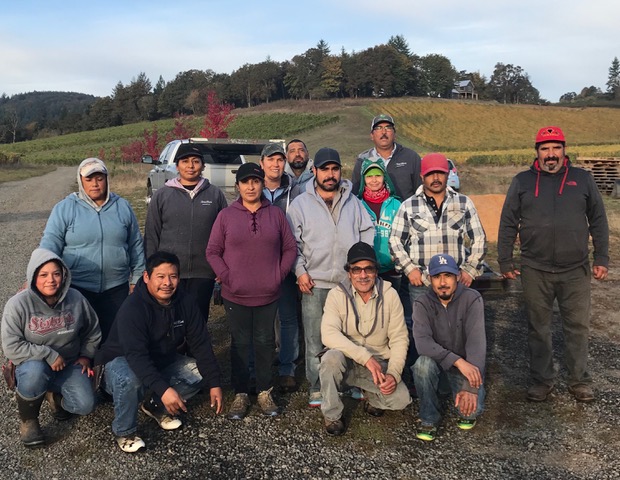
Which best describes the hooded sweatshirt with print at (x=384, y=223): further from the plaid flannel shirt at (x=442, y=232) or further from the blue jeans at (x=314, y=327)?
the blue jeans at (x=314, y=327)

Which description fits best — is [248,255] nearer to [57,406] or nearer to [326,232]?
[326,232]

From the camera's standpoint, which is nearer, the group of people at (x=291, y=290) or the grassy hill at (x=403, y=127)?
the group of people at (x=291, y=290)

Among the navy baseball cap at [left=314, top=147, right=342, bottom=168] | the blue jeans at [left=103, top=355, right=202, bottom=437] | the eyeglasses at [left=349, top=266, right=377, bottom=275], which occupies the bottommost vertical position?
the blue jeans at [left=103, top=355, right=202, bottom=437]

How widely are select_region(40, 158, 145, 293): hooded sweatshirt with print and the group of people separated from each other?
1cm

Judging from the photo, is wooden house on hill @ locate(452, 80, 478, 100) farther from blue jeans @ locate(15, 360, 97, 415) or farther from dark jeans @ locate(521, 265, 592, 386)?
blue jeans @ locate(15, 360, 97, 415)

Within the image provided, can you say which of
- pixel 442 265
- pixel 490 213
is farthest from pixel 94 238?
pixel 490 213

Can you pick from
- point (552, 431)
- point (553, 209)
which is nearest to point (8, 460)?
point (552, 431)

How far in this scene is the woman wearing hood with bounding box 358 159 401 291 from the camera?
4.44 m

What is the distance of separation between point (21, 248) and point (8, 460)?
828 centimetres

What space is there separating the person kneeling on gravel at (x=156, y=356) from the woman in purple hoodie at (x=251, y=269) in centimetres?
29

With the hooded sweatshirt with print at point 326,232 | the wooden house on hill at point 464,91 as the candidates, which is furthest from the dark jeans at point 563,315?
the wooden house on hill at point 464,91

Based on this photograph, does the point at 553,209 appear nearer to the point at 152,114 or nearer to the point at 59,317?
the point at 59,317

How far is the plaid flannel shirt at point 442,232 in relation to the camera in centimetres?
412

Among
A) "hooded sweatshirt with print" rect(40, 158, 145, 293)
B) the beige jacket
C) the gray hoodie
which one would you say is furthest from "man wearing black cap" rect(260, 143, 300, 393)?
the gray hoodie
